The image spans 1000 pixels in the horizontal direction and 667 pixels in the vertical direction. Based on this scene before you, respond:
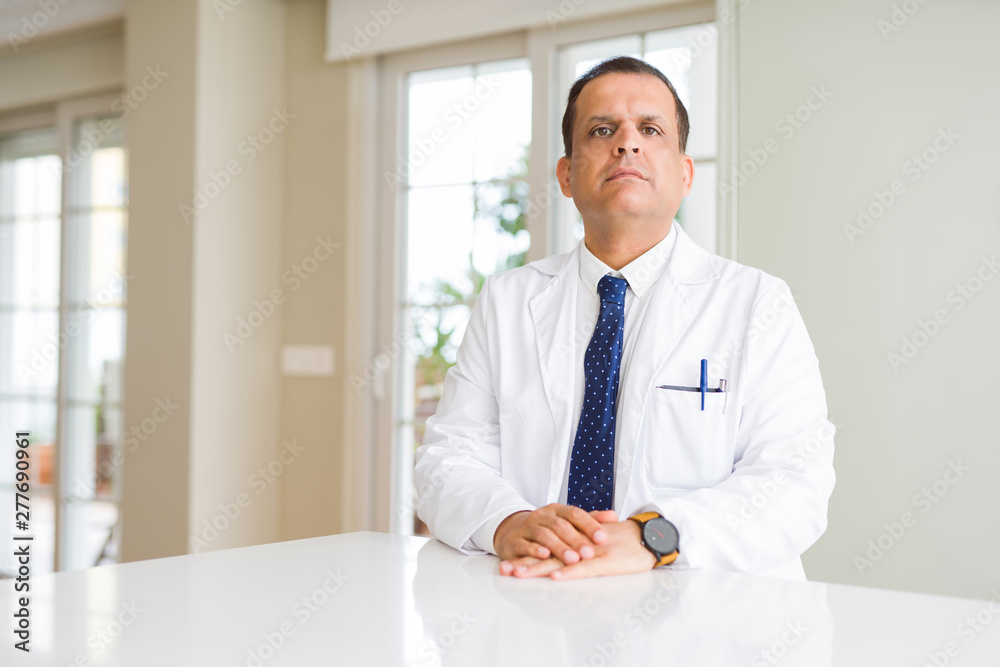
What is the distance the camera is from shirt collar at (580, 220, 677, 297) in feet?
5.52

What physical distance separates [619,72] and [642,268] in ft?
1.38

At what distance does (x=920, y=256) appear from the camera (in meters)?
2.34

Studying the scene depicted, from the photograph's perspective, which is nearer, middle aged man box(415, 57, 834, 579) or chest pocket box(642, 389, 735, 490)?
middle aged man box(415, 57, 834, 579)

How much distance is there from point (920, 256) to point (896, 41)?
66 cm

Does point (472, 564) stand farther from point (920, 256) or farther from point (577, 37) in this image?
point (577, 37)

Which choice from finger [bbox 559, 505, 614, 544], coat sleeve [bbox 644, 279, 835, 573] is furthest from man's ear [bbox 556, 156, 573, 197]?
finger [bbox 559, 505, 614, 544]

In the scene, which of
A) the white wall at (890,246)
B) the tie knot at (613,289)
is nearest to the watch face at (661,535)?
the tie knot at (613,289)

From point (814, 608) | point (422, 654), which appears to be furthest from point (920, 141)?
point (422, 654)

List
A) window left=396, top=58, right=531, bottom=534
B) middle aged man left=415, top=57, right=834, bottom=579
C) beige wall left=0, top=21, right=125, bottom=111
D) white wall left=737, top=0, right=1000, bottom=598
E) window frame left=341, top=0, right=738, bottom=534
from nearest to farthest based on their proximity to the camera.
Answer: middle aged man left=415, top=57, right=834, bottom=579 < white wall left=737, top=0, right=1000, bottom=598 < window left=396, top=58, right=531, bottom=534 < window frame left=341, top=0, right=738, bottom=534 < beige wall left=0, top=21, right=125, bottom=111

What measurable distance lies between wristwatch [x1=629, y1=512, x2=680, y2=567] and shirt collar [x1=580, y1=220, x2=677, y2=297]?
59 cm

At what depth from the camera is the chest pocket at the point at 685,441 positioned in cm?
150

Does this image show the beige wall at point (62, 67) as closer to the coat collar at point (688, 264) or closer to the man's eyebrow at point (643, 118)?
the man's eyebrow at point (643, 118)

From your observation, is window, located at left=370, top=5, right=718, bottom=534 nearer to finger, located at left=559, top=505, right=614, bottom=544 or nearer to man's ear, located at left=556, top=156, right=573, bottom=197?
man's ear, located at left=556, top=156, right=573, bottom=197

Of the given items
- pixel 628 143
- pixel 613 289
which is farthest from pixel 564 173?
pixel 613 289
